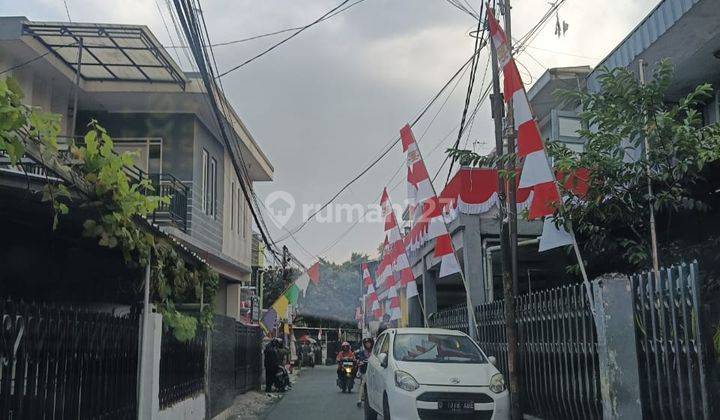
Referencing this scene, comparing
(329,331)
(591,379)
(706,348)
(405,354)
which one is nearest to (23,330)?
(706,348)

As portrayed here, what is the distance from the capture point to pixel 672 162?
26.7 ft

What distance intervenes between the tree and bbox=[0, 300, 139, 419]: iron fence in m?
5.12

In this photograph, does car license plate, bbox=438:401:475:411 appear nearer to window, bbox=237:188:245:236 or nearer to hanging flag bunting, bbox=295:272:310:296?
window, bbox=237:188:245:236

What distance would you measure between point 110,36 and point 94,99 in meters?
3.79

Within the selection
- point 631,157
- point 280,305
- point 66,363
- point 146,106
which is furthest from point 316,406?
point 280,305

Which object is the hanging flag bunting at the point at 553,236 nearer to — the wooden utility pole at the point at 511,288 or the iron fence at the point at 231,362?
the wooden utility pole at the point at 511,288

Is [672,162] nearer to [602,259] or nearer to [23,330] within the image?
[602,259]

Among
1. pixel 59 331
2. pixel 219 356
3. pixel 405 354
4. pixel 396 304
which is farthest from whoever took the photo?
pixel 396 304

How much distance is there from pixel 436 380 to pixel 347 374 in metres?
11.1

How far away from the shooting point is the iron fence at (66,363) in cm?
418

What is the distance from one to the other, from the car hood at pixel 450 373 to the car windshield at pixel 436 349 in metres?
0.25

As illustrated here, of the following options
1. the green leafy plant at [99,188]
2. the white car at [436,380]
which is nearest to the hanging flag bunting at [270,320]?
the white car at [436,380]

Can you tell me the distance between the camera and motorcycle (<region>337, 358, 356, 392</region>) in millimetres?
19344

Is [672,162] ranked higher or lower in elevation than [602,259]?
higher
